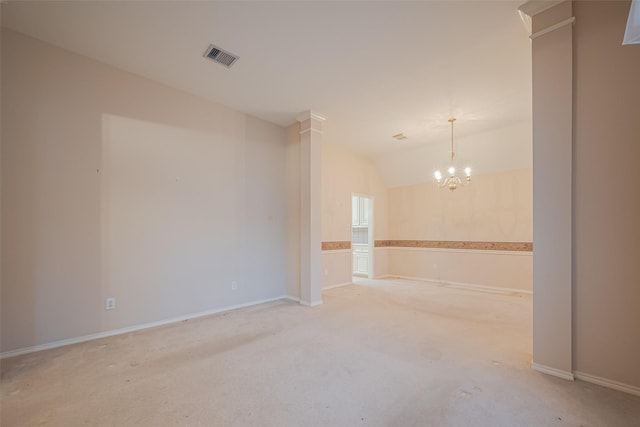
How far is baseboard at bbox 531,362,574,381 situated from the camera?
2.09m

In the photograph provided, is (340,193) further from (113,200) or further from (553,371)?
(553,371)

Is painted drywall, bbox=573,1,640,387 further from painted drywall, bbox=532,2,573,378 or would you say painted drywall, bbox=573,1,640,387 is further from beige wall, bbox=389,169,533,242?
beige wall, bbox=389,169,533,242

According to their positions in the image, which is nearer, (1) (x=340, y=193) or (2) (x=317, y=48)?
(2) (x=317, y=48)

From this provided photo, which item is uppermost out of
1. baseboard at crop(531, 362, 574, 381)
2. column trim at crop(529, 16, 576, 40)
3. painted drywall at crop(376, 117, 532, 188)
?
column trim at crop(529, 16, 576, 40)

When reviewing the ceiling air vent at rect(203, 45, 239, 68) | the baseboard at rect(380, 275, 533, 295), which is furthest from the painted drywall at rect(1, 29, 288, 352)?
the baseboard at rect(380, 275, 533, 295)

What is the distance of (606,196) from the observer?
6.61 feet

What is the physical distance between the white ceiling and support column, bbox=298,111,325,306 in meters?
0.37

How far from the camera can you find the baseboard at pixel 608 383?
6.28ft

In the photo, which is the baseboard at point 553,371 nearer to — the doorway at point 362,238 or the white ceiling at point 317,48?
the white ceiling at point 317,48

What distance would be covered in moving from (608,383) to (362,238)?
18.9 feet

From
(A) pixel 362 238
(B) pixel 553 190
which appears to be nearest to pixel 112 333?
(B) pixel 553 190

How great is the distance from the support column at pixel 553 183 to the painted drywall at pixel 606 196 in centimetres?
7

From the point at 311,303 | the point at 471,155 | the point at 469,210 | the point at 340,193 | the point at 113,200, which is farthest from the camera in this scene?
the point at 340,193

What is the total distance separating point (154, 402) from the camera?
6.18ft
